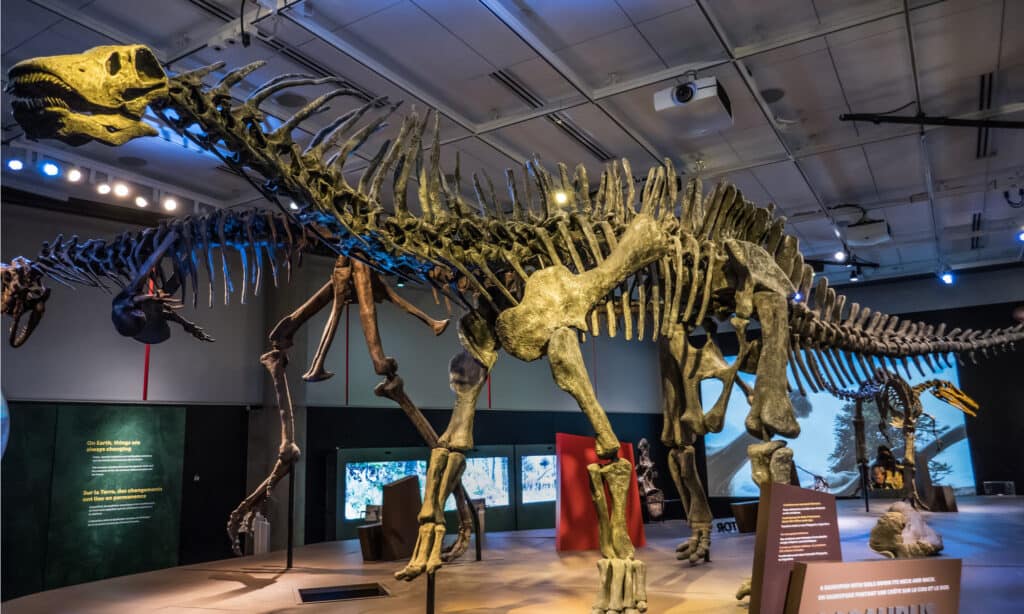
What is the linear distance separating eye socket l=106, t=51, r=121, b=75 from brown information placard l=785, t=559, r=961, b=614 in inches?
137

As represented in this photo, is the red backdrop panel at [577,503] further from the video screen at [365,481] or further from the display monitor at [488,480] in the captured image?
the display monitor at [488,480]

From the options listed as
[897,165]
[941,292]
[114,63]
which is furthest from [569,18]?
[941,292]

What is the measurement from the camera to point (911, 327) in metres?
7.52

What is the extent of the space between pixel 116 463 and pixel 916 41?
987 centimetres

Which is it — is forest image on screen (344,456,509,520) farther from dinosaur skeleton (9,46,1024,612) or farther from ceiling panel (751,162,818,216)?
ceiling panel (751,162,818,216)

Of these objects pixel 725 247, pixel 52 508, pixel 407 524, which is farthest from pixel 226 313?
pixel 725 247

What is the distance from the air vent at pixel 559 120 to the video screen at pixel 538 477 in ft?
20.7

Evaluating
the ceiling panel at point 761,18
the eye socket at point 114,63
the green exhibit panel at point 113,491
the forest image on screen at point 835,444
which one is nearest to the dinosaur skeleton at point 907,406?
the forest image on screen at point 835,444

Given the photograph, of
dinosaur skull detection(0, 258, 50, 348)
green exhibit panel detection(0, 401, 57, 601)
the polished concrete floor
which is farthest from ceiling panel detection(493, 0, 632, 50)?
green exhibit panel detection(0, 401, 57, 601)

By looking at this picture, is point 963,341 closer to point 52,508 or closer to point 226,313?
point 226,313

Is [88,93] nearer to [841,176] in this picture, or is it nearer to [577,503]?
[577,503]

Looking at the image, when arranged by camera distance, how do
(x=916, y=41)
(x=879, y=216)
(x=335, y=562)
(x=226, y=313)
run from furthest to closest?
(x=879, y=216), (x=226, y=313), (x=335, y=562), (x=916, y=41)

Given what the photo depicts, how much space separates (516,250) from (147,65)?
253cm

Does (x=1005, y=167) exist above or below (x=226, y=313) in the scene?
above
